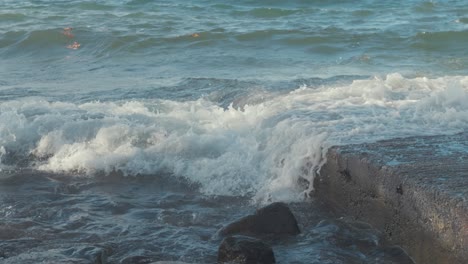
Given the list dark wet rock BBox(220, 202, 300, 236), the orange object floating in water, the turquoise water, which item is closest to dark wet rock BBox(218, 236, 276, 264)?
dark wet rock BBox(220, 202, 300, 236)

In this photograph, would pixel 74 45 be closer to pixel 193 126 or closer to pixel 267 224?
pixel 193 126

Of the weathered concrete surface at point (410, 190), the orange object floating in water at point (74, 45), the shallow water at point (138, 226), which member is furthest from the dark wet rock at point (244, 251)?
the orange object floating in water at point (74, 45)

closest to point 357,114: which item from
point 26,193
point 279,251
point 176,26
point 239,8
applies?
point 279,251

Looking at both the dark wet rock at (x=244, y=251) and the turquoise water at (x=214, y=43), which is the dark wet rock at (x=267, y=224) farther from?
the turquoise water at (x=214, y=43)

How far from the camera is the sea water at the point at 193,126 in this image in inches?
205

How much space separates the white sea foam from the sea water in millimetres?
18

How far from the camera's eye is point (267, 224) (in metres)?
5.15

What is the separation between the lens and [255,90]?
9.50 metres

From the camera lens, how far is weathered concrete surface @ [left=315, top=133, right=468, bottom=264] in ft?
14.6

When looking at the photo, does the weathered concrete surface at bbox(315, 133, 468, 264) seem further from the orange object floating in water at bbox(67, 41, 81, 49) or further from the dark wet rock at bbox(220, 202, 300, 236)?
the orange object floating in water at bbox(67, 41, 81, 49)

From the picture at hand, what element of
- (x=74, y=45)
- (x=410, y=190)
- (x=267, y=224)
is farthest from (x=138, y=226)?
(x=74, y=45)

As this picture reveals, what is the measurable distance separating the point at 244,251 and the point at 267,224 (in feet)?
2.15

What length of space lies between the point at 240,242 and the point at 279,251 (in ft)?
1.41

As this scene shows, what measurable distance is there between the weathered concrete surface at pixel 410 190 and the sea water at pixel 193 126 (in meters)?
0.15
